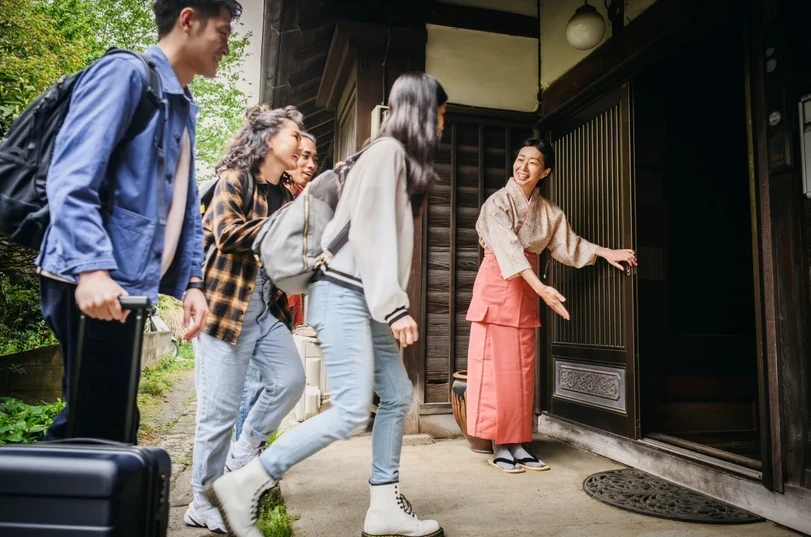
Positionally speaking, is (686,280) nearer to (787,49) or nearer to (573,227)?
(573,227)

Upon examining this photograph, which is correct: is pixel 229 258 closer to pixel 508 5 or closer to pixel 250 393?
pixel 250 393

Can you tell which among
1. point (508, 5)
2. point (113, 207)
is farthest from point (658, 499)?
point (508, 5)

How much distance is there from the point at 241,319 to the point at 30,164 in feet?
3.75

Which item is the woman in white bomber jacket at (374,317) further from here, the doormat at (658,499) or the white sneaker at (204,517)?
the doormat at (658,499)

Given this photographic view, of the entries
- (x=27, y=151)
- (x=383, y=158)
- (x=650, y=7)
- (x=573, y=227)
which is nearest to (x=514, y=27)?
(x=650, y=7)

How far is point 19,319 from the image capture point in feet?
21.3

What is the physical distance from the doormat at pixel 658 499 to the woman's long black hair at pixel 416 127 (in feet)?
6.08

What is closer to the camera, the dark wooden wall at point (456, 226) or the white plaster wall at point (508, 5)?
the dark wooden wall at point (456, 226)

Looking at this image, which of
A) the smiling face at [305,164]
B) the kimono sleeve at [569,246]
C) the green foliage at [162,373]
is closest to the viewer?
the smiling face at [305,164]

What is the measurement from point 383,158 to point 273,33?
3.62 m

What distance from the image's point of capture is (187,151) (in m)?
1.86

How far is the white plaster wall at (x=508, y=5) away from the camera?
491cm

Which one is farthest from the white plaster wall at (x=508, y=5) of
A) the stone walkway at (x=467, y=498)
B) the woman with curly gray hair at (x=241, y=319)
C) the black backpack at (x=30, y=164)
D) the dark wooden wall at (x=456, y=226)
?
the black backpack at (x=30, y=164)

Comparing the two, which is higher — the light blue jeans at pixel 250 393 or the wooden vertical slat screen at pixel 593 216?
the wooden vertical slat screen at pixel 593 216
